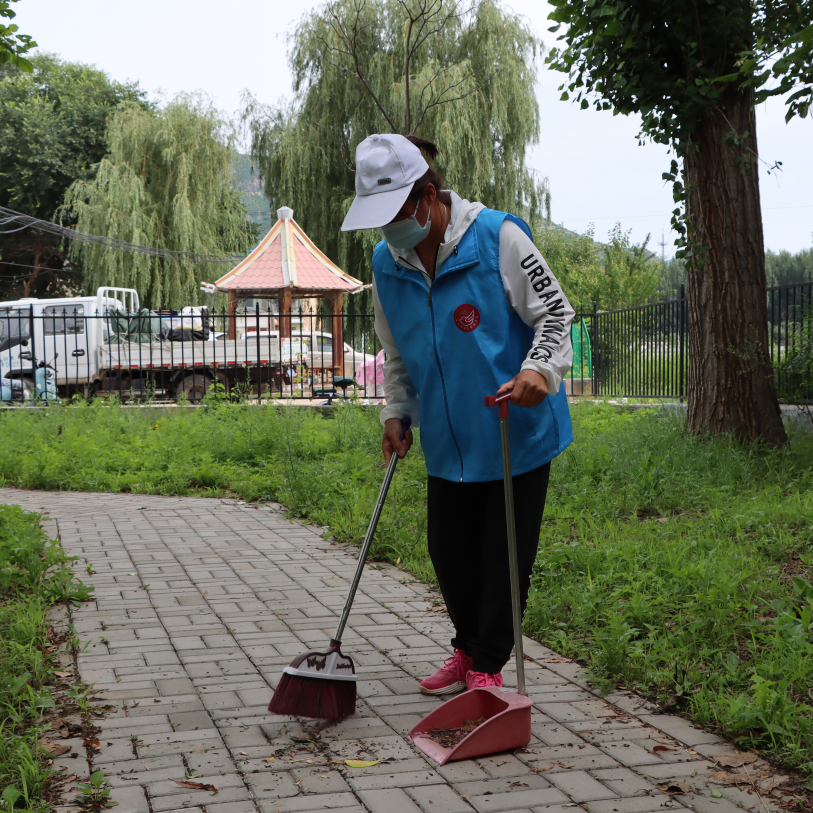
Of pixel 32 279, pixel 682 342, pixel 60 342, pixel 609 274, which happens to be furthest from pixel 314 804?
pixel 32 279

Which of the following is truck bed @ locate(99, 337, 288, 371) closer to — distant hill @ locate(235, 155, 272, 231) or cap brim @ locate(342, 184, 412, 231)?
distant hill @ locate(235, 155, 272, 231)

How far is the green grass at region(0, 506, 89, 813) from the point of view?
2672 millimetres

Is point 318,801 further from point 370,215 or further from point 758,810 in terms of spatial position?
point 370,215

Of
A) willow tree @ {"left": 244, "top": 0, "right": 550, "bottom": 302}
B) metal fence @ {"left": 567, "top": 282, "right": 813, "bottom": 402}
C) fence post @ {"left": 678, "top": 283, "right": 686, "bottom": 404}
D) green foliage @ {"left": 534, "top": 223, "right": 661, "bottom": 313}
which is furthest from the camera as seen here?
green foliage @ {"left": 534, "top": 223, "right": 661, "bottom": 313}

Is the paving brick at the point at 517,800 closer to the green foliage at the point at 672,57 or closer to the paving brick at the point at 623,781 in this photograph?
the paving brick at the point at 623,781

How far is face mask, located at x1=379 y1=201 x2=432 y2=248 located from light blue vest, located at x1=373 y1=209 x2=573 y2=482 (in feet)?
0.38

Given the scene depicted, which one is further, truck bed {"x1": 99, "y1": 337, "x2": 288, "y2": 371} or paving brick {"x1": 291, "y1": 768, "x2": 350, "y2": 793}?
truck bed {"x1": 99, "y1": 337, "x2": 288, "y2": 371}

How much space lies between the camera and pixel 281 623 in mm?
4422

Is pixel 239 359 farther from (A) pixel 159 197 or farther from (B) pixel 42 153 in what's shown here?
(B) pixel 42 153

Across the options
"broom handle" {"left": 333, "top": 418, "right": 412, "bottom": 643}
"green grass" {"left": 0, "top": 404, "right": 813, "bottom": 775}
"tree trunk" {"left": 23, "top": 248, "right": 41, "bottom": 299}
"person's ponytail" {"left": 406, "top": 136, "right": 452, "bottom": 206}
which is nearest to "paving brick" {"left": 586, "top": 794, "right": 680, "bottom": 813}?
"green grass" {"left": 0, "top": 404, "right": 813, "bottom": 775}

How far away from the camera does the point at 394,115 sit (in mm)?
19359

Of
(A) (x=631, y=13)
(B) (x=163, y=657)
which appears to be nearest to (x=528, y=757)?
(B) (x=163, y=657)

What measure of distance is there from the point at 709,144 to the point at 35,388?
34.8ft

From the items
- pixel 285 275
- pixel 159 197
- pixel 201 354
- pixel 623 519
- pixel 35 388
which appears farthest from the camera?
pixel 159 197
